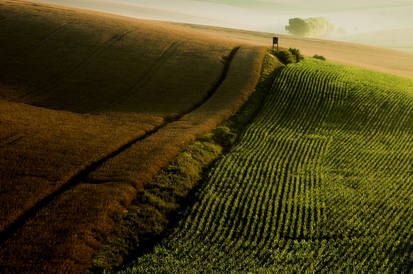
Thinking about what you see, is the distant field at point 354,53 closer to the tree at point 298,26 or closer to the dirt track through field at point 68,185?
the tree at point 298,26

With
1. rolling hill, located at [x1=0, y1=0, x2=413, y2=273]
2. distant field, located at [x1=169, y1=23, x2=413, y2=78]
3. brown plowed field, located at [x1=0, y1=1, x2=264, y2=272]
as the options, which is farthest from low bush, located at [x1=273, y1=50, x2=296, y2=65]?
distant field, located at [x1=169, y1=23, x2=413, y2=78]

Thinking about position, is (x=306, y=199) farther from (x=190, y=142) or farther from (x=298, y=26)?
(x=298, y=26)

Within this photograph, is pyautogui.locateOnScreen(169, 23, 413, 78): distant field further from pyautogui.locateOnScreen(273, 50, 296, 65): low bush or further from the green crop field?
the green crop field

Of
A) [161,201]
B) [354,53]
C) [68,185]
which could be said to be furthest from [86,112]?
[354,53]

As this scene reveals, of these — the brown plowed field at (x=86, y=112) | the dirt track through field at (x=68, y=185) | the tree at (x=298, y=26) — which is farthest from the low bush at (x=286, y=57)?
the tree at (x=298, y=26)

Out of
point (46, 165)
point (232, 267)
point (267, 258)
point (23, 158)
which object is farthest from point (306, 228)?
point (23, 158)
